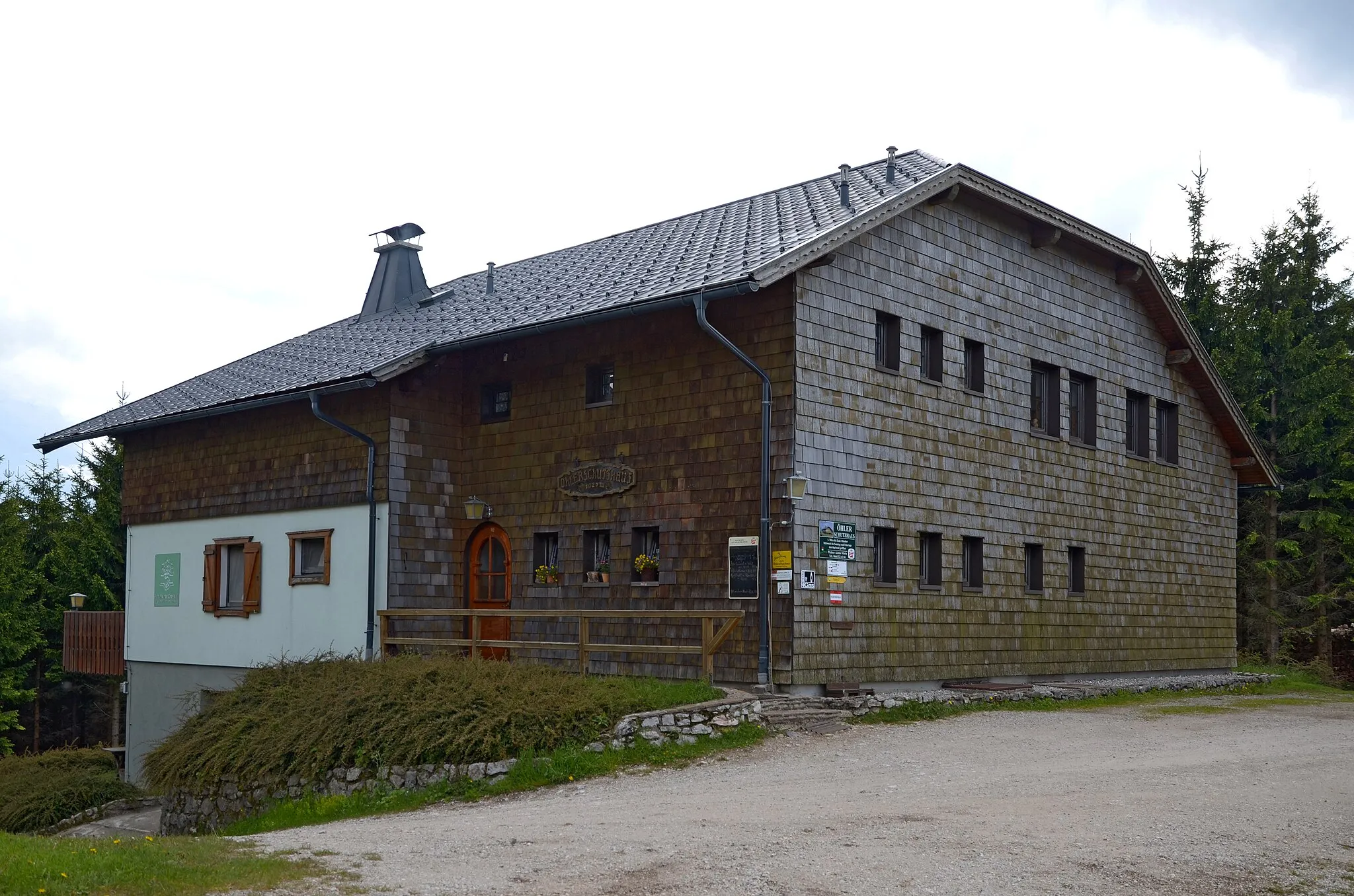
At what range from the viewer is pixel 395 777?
12570mm

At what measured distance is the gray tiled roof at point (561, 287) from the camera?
16641mm

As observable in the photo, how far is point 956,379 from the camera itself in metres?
18.1

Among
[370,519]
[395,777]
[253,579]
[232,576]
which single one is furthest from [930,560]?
[232,576]

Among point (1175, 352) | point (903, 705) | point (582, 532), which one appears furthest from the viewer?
point (1175, 352)

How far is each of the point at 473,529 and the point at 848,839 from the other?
11.3 meters

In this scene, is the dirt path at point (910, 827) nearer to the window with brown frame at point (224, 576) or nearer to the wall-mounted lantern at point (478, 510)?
the wall-mounted lantern at point (478, 510)

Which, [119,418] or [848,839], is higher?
[119,418]

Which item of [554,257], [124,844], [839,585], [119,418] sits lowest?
[124,844]

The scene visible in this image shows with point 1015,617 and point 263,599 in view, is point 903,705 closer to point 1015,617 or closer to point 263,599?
point 1015,617

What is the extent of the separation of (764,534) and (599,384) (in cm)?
376

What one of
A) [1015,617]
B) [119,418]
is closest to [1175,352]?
[1015,617]

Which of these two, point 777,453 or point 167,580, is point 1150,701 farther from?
point 167,580

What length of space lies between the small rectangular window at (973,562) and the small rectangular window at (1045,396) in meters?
2.36

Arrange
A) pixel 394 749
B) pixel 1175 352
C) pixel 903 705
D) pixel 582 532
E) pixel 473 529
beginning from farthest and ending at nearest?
pixel 1175 352 → pixel 473 529 → pixel 582 532 → pixel 903 705 → pixel 394 749
